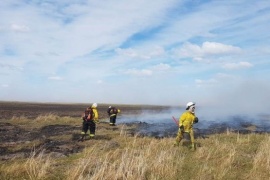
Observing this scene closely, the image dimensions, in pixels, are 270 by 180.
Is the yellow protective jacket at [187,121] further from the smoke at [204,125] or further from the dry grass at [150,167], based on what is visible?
the smoke at [204,125]

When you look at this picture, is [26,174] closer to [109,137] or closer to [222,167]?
[222,167]

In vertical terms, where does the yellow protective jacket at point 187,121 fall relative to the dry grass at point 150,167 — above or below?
above

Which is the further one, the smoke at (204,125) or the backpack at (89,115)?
the smoke at (204,125)

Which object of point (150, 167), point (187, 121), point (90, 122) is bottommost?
point (150, 167)

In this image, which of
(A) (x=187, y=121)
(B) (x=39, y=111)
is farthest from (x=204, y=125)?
(B) (x=39, y=111)

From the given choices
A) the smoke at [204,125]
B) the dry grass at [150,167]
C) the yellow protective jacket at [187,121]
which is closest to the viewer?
the dry grass at [150,167]

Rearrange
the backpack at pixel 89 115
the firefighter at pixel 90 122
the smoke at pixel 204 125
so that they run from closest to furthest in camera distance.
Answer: the firefighter at pixel 90 122 < the backpack at pixel 89 115 < the smoke at pixel 204 125

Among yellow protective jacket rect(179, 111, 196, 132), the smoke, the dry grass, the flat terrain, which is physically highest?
yellow protective jacket rect(179, 111, 196, 132)

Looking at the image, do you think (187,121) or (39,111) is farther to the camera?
(39,111)

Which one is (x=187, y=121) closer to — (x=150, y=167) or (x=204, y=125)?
(x=150, y=167)

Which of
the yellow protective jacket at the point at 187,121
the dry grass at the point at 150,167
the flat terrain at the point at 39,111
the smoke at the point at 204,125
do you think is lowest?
the dry grass at the point at 150,167

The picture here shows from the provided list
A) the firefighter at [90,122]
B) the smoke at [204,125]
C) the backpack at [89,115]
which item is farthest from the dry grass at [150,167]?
the smoke at [204,125]

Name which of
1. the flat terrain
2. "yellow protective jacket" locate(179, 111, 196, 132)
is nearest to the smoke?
"yellow protective jacket" locate(179, 111, 196, 132)

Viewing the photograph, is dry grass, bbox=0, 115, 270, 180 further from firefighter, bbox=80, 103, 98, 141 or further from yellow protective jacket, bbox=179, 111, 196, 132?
firefighter, bbox=80, 103, 98, 141
